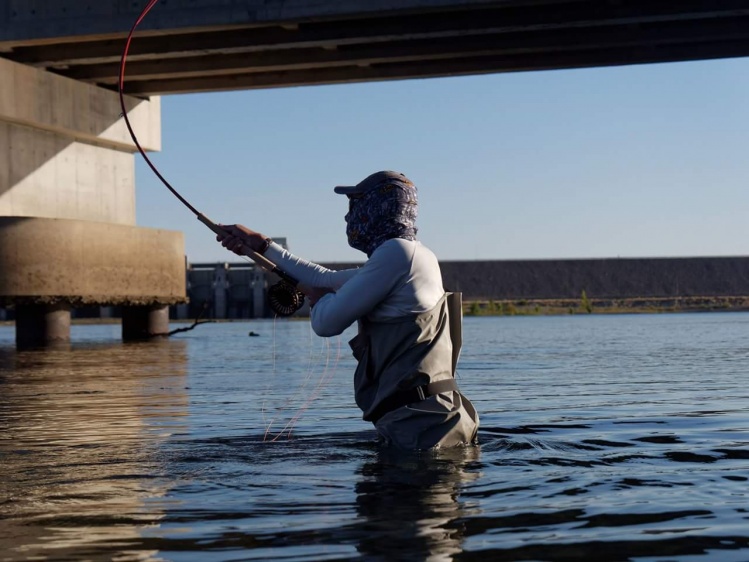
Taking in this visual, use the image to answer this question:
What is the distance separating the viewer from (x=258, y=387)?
14.0 m

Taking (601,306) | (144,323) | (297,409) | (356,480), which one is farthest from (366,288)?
(601,306)

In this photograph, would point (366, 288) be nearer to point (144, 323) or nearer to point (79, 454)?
point (79, 454)

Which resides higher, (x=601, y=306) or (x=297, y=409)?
(x=601, y=306)

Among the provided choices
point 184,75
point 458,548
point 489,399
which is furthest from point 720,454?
point 184,75

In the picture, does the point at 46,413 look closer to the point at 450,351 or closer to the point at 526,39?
the point at 450,351

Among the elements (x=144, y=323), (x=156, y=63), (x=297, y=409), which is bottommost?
(x=297, y=409)

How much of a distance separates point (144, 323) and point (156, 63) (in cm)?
857

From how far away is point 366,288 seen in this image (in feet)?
19.6

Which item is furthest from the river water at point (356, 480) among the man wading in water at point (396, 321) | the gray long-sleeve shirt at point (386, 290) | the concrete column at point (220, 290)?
the concrete column at point (220, 290)

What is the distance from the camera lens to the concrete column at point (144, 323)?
1258 inches

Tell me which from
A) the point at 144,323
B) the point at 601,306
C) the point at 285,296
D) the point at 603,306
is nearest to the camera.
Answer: the point at 285,296

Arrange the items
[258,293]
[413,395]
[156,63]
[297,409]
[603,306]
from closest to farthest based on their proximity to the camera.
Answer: [413,395] < [297,409] < [156,63] < [258,293] < [603,306]

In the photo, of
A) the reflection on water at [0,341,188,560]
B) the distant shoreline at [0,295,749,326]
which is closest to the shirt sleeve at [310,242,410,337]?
the reflection on water at [0,341,188,560]

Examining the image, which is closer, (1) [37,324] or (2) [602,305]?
(1) [37,324]
